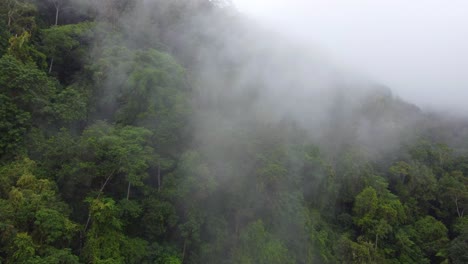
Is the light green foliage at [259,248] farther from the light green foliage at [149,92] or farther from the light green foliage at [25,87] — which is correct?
the light green foliage at [25,87]

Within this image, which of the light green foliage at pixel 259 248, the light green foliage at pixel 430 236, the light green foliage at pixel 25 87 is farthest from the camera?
the light green foliage at pixel 430 236

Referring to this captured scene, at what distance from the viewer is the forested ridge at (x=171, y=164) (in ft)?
38.3

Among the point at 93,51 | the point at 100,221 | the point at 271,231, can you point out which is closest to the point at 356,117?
the point at 271,231

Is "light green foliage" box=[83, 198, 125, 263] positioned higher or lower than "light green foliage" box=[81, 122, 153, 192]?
lower

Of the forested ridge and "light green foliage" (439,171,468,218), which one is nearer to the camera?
the forested ridge

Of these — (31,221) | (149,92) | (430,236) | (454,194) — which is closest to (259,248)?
(31,221)

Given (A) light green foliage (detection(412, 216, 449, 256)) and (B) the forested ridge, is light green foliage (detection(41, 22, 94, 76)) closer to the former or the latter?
(B) the forested ridge

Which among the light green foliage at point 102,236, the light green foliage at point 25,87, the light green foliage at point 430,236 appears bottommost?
the light green foliage at point 102,236

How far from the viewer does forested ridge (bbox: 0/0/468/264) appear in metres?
11.7

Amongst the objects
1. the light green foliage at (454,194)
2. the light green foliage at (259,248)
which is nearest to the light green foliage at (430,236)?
the light green foliage at (454,194)

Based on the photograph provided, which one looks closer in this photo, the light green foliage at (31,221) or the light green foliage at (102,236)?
the light green foliage at (31,221)

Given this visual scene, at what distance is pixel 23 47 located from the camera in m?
14.7

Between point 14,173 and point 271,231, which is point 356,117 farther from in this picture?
point 14,173

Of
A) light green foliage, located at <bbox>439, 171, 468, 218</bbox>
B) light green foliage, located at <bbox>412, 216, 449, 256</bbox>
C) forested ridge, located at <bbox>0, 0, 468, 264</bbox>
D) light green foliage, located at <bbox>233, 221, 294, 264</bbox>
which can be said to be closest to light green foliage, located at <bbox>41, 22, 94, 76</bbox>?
forested ridge, located at <bbox>0, 0, 468, 264</bbox>
